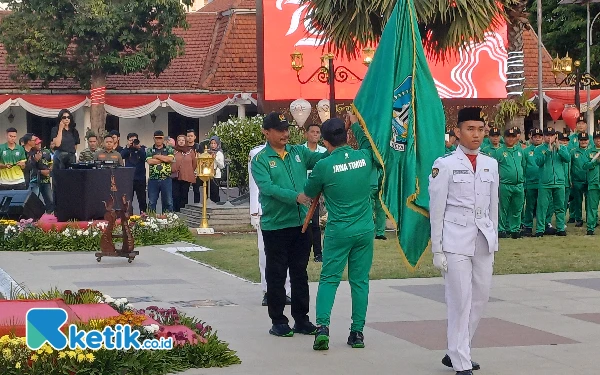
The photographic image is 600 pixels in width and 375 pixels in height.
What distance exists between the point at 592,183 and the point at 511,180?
1.88 meters

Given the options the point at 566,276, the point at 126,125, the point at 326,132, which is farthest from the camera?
the point at 126,125

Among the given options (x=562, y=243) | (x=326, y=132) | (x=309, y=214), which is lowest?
(x=562, y=243)

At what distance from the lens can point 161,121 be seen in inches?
1714

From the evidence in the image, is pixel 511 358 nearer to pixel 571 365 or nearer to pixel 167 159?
pixel 571 365

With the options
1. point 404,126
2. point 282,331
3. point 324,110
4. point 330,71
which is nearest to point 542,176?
point 330,71

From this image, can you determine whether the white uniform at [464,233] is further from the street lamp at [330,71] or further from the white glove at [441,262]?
the street lamp at [330,71]

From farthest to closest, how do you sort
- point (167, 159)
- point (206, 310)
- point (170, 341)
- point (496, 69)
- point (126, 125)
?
point (126, 125) < point (496, 69) < point (167, 159) < point (206, 310) < point (170, 341)

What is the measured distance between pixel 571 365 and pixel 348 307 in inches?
137

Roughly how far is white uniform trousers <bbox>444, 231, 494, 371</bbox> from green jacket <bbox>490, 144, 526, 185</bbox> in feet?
37.7

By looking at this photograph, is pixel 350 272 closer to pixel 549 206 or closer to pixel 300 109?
pixel 549 206

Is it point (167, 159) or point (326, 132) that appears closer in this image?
point (326, 132)

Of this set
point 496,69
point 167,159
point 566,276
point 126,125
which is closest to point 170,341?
point 566,276

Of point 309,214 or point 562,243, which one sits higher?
point 309,214

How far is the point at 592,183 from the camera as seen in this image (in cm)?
2095
